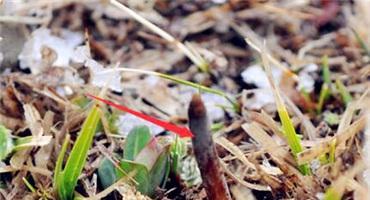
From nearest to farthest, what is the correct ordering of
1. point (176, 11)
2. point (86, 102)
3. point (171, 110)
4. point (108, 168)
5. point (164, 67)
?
1. point (108, 168)
2. point (86, 102)
3. point (171, 110)
4. point (164, 67)
5. point (176, 11)

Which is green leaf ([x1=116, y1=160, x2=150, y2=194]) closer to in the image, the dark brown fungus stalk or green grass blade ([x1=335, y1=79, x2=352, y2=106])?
the dark brown fungus stalk

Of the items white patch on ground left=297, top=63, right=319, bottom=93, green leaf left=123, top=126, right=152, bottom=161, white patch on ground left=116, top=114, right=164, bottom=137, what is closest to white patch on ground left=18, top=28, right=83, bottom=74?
white patch on ground left=116, top=114, right=164, bottom=137

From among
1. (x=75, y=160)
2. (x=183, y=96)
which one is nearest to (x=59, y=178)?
(x=75, y=160)

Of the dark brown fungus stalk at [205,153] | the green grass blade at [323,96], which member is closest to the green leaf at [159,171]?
the dark brown fungus stalk at [205,153]

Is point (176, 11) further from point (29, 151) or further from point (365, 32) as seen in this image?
point (29, 151)

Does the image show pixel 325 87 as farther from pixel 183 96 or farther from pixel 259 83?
pixel 183 96

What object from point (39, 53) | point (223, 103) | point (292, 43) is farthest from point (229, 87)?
point (39, 53)

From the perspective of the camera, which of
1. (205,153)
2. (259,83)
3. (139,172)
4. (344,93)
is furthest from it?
(259,83)
